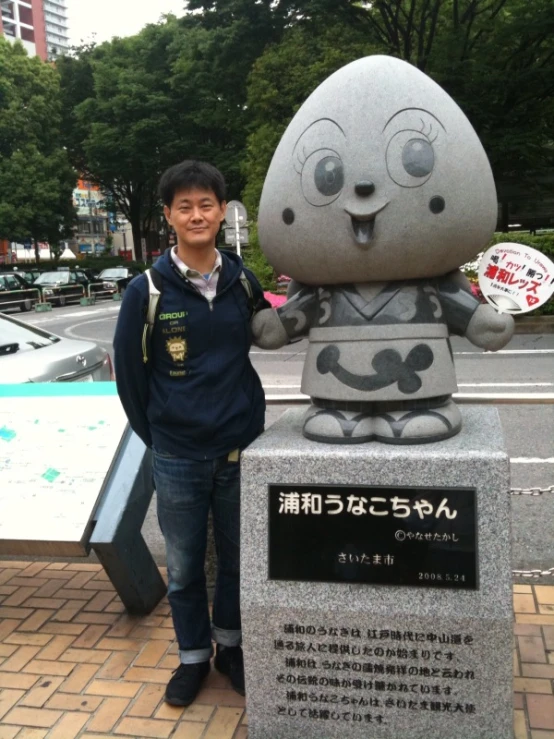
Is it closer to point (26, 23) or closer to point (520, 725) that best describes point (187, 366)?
point (520, 725)

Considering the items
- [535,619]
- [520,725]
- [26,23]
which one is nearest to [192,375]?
[520,725]

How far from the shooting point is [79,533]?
3182 mm

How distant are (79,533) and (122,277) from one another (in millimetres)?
24955

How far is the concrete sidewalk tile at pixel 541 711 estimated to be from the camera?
256 centimetres

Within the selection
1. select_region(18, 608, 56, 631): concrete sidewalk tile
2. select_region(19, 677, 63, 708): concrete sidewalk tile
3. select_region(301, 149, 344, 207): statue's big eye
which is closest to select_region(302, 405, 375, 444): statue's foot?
select_region(301, 149, 344, 207): statue's big eye

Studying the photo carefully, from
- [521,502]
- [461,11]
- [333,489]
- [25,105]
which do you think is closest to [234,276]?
[333,489]

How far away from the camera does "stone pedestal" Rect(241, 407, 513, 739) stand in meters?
2.32

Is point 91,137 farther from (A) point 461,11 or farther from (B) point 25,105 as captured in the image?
(A) point 461,11

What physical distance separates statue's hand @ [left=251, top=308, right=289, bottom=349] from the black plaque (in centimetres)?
59

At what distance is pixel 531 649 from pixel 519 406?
4.34 metres

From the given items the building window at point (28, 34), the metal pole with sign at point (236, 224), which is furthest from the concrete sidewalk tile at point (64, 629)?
the building window at point (28, 34)

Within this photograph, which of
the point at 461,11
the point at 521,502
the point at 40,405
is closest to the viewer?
the point at 40,405

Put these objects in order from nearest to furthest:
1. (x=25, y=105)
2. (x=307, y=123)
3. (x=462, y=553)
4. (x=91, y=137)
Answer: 1. (x=462, y=553)
2. (x=307, y=123)
3. (x=91, y=137)
4. (x=25, y=105)

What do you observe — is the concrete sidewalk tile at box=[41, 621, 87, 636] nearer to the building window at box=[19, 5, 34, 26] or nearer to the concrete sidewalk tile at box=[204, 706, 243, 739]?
the concrete sidewalk tile at box=[204, 706, 243, 739]
